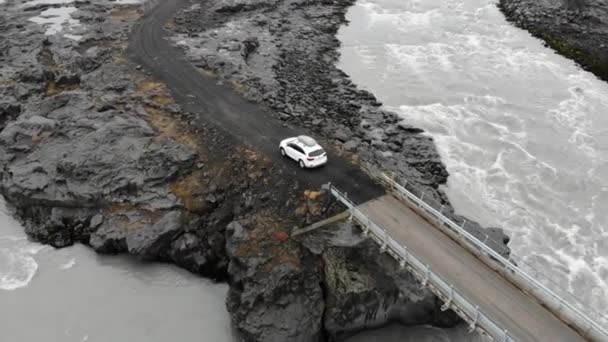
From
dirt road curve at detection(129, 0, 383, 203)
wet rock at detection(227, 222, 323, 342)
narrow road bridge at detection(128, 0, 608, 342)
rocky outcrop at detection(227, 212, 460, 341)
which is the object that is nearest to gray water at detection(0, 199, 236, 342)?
wet rock at detection(227, 222, 323, 342)

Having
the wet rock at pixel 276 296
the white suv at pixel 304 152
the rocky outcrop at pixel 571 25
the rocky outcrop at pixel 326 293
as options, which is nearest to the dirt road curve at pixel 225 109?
the white suv at pixel 304 152

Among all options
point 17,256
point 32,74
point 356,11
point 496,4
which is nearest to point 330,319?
point 17,256

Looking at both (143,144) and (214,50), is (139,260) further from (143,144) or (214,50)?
(214,50)

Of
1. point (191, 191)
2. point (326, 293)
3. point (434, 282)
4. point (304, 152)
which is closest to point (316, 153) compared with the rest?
point (304, 152)

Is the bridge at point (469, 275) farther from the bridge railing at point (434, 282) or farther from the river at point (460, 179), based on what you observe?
the river at point (460, 179)

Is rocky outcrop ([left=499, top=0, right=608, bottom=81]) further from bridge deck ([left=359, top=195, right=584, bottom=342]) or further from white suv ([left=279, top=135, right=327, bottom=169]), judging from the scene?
bridge deck ([left=359, top=195, right=584, bottom=342])
